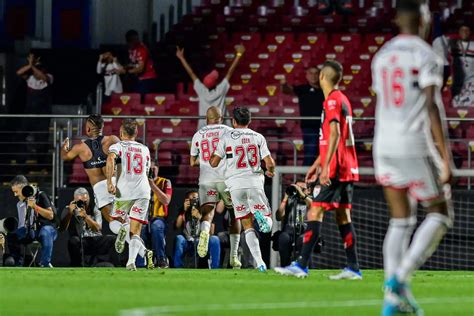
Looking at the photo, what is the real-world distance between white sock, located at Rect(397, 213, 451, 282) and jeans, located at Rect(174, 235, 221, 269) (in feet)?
34.6

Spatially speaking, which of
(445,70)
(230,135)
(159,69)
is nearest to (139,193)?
(230,135)

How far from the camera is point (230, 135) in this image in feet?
57.8

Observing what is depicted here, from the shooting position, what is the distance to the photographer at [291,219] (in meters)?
19.4

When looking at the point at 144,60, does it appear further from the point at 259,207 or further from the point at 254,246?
the point at 254,246

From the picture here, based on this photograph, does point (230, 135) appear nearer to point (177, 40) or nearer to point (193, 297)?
point (193, 297)

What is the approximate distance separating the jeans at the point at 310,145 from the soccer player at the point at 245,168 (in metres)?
5.55

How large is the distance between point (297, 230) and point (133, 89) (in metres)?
10.4

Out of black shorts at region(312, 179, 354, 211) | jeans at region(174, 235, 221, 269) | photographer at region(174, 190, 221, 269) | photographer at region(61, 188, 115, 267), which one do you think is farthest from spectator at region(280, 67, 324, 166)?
black shorts at region(312, 179, 354, 211)

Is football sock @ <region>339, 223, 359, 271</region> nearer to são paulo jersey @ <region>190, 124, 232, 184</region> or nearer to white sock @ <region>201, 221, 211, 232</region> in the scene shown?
white sock @ <region>201, 221, 211, 232</region>

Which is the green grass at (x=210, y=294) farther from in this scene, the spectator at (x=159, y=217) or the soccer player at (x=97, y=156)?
the spectator at (x=159, y=217)

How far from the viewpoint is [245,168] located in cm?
1755

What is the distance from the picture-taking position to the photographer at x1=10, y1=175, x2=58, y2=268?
19736 mm

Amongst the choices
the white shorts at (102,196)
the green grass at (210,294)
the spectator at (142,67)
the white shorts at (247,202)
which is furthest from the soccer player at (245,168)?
the spectator at (142,67)

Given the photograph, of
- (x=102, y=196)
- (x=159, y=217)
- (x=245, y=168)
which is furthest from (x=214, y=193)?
(x=159, y=217)
